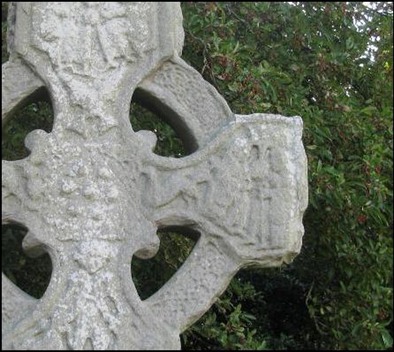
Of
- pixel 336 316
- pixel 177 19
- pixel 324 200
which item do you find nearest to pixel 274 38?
pixel 324 200

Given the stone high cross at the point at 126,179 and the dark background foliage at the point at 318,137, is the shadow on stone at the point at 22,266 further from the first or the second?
the stone high cross at the point at 126,179

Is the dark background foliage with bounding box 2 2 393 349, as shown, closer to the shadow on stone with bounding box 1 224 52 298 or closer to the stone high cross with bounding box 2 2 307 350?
the shadow on stone with bounding box 1 224 52 298

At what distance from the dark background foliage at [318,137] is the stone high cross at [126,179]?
1.22 meters

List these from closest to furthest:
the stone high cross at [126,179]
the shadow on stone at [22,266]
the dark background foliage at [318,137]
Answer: the stone high cross at [126,179], the dark background foliage at [318,137], the shadow on stone at [22,266]

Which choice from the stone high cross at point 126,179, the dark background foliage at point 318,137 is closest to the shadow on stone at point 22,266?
→ the dark background foliage at point 318,137

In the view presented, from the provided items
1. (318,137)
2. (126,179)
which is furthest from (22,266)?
(126,179)

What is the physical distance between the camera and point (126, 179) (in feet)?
8.59

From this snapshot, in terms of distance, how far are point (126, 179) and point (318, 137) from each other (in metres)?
1.80

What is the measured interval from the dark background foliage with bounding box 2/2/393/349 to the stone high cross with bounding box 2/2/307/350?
1.22 metres

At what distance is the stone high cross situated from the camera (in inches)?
98.7

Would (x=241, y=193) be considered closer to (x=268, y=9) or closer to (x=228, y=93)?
(x=228, y=93)

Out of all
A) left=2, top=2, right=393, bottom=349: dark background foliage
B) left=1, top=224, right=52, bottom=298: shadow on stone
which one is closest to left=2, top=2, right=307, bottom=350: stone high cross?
left=2, top=2, right=393, bottom=349: dark background foliage

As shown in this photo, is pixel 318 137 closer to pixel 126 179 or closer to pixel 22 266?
pixel 22 266

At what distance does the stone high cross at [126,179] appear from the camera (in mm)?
2506
